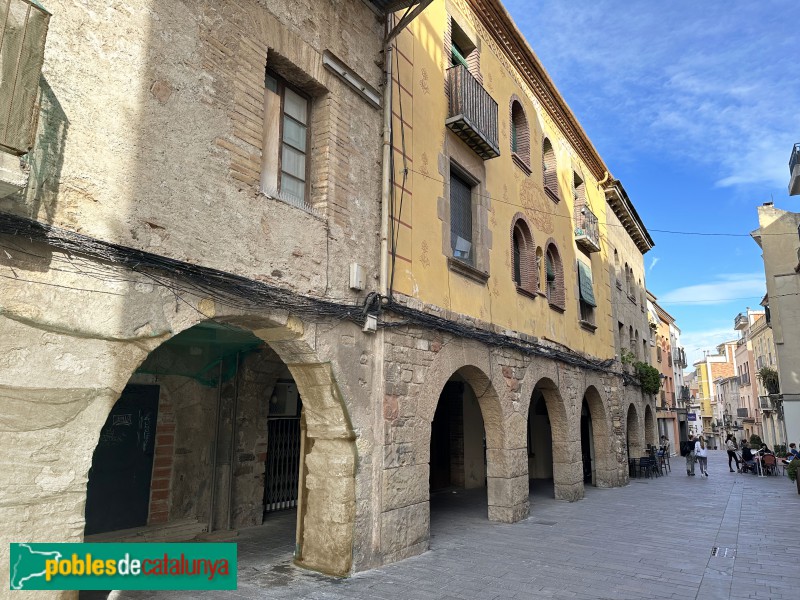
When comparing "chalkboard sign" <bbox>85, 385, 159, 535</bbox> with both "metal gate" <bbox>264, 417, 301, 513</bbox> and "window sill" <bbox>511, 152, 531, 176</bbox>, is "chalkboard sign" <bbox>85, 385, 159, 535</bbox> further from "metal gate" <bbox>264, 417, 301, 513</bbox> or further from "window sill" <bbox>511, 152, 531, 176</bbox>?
"window sill" <bbox>511, 152, 531, 176</bbox>

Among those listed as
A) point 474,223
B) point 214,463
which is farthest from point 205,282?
point 474,223

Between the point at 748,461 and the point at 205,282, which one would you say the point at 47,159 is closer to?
the point at 205,282

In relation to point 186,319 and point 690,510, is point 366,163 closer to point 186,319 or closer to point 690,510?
point 186,319

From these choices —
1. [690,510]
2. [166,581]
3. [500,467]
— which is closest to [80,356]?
[166,581]

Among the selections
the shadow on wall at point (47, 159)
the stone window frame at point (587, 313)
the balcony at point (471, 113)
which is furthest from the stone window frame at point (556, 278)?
the shadow on wall at point (47, 159)

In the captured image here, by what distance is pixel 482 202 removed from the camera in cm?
924

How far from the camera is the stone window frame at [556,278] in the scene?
1202 cm

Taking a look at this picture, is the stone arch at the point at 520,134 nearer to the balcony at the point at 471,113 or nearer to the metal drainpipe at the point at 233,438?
the balcony at the point at 471,113

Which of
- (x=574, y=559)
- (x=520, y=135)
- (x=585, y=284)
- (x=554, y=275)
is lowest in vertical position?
(x=574, y=559)

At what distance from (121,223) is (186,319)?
33.7 inches

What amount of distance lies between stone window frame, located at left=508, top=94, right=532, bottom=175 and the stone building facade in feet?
0.25

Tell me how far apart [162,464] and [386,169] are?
4747mm

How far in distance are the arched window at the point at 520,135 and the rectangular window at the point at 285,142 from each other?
6212 mm

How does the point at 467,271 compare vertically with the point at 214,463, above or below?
above
